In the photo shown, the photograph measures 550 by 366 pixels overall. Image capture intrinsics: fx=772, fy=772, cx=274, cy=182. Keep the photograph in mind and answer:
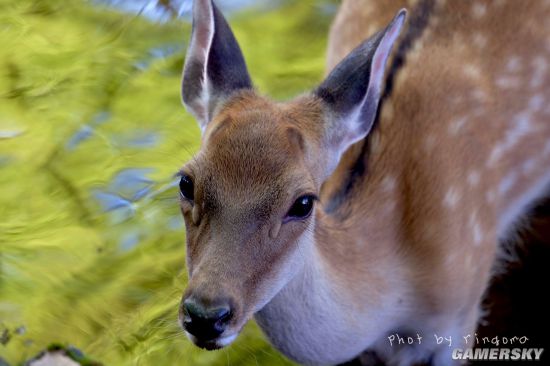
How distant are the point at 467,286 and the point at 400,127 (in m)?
0.55

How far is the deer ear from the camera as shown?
201cm

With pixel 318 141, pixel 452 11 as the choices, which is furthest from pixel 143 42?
pixel 318 141

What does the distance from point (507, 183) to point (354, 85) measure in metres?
0.98

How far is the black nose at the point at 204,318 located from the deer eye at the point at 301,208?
0.29 m

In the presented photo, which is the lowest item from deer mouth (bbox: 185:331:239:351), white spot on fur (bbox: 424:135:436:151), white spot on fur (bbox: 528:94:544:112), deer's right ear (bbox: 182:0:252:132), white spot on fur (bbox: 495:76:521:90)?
deer mouth (bbox: 185:331:239:351)

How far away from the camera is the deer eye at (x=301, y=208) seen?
1849 mm

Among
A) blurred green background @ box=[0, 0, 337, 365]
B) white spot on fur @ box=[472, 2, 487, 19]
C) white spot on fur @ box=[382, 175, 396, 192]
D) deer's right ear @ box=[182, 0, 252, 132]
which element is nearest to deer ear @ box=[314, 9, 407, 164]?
deer's right ear @ box=[182, 0, 252, 132]

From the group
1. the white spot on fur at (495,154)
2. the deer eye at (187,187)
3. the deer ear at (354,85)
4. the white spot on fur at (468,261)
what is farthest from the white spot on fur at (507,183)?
the deer eye at (187,187)

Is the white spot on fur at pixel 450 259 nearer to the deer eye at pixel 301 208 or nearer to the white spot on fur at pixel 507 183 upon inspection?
the white spot on fur at pixel 507 183

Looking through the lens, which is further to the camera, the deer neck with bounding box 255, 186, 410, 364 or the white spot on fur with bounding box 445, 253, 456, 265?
the white spot on fur with bounding box 445, 253, 456, 265

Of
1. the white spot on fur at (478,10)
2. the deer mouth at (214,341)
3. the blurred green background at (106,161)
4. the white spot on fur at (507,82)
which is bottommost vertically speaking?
the blurred green background at (106,161)

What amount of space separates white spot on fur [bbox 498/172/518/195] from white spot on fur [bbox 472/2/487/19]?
565 millimetres

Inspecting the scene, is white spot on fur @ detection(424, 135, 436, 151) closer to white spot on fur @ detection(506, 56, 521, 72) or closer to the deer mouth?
white spot on fur @ detection(506, 56, 521, 72)

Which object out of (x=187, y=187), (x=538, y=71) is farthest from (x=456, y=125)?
(x=187, y=187)
